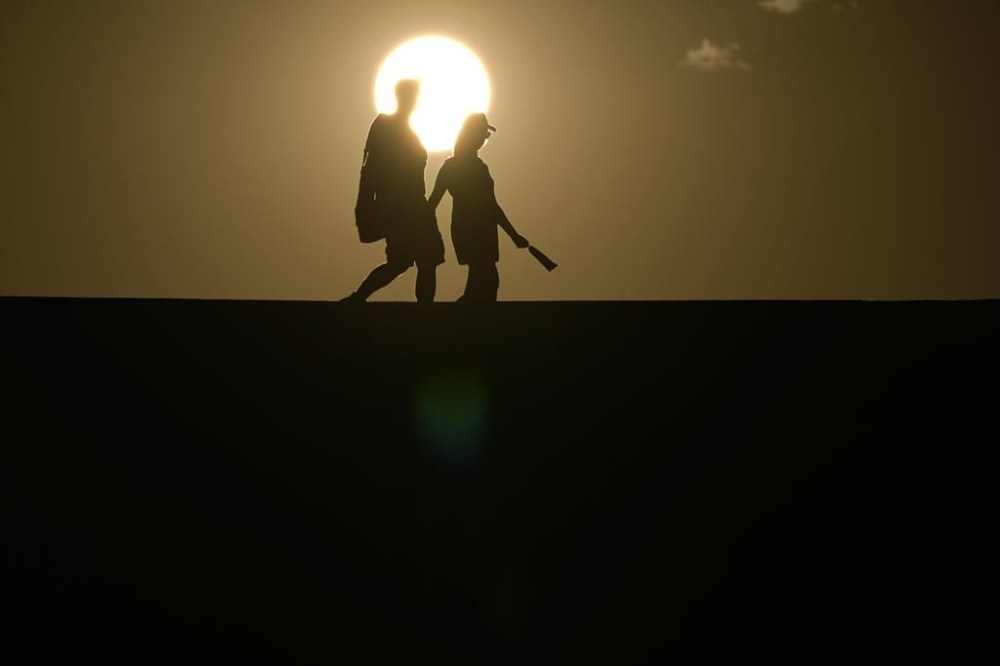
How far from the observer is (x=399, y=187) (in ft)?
25.4

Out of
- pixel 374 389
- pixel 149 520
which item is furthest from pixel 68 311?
pixel 374 389

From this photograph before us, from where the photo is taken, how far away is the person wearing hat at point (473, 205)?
26.6 feet

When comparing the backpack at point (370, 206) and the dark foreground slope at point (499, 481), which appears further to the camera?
the backpack at point (370, 206)

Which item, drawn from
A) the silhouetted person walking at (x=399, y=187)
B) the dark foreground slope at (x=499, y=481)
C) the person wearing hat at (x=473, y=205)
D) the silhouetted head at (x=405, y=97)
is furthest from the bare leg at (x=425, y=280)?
the dark foreground slope at (x=499, y=481)

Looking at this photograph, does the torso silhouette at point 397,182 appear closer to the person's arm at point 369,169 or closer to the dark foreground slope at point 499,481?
the person's arm at point 369,169

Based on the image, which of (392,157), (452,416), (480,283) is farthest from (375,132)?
(452,416)

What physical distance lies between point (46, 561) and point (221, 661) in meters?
0.94

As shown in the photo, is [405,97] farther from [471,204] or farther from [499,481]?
[499,481]

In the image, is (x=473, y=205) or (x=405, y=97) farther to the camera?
(x=473, y=205)

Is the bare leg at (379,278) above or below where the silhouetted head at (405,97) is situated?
below

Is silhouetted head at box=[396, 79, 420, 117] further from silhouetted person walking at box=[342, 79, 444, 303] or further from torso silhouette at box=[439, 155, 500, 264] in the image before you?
torso silhouette at box=[439, 155, 500, 264]

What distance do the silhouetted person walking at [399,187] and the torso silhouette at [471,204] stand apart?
1.21ft

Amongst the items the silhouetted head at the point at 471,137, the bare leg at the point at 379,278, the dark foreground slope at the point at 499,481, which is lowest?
the dark foreground slope at the point at 499,481

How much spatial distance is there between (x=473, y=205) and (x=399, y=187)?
617 mm
